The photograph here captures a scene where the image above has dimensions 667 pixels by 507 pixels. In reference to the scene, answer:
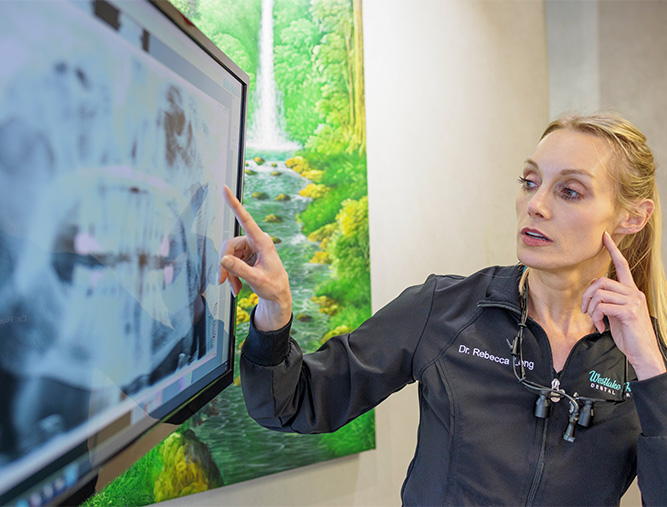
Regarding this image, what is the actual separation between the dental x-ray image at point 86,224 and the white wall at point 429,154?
1080 mm

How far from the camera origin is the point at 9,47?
0.50 meters

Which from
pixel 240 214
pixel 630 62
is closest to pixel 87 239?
pixel 240 214

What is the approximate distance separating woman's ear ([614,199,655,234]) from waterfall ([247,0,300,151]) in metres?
0.99

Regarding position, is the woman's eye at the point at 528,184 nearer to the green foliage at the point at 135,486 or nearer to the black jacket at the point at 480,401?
the black jacket at the point at 480,401

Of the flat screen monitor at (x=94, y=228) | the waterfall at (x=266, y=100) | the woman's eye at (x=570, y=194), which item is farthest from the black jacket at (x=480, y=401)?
the waterfall at (x=266, y=100)

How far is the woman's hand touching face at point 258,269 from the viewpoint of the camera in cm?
89

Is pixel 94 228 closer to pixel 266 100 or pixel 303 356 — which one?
pixel 303 356

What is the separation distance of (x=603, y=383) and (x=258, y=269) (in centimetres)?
86

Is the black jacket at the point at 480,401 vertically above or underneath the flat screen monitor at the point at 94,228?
underneath

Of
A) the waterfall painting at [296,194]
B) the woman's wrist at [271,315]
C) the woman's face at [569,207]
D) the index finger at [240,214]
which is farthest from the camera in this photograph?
the waterfall painting at [296,194]

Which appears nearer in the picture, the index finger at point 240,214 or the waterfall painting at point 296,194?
the index finger at point 240,214

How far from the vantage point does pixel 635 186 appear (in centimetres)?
135

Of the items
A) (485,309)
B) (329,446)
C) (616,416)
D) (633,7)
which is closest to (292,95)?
(485,309)

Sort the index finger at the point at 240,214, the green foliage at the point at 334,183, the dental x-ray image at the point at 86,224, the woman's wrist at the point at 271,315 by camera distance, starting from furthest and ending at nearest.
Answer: the green foliage at the point at 334,183 < the woman's wrist at the point at 271,315 < the index finger at the point at 240,214 < the dental x-ray image at the point at 86,224
